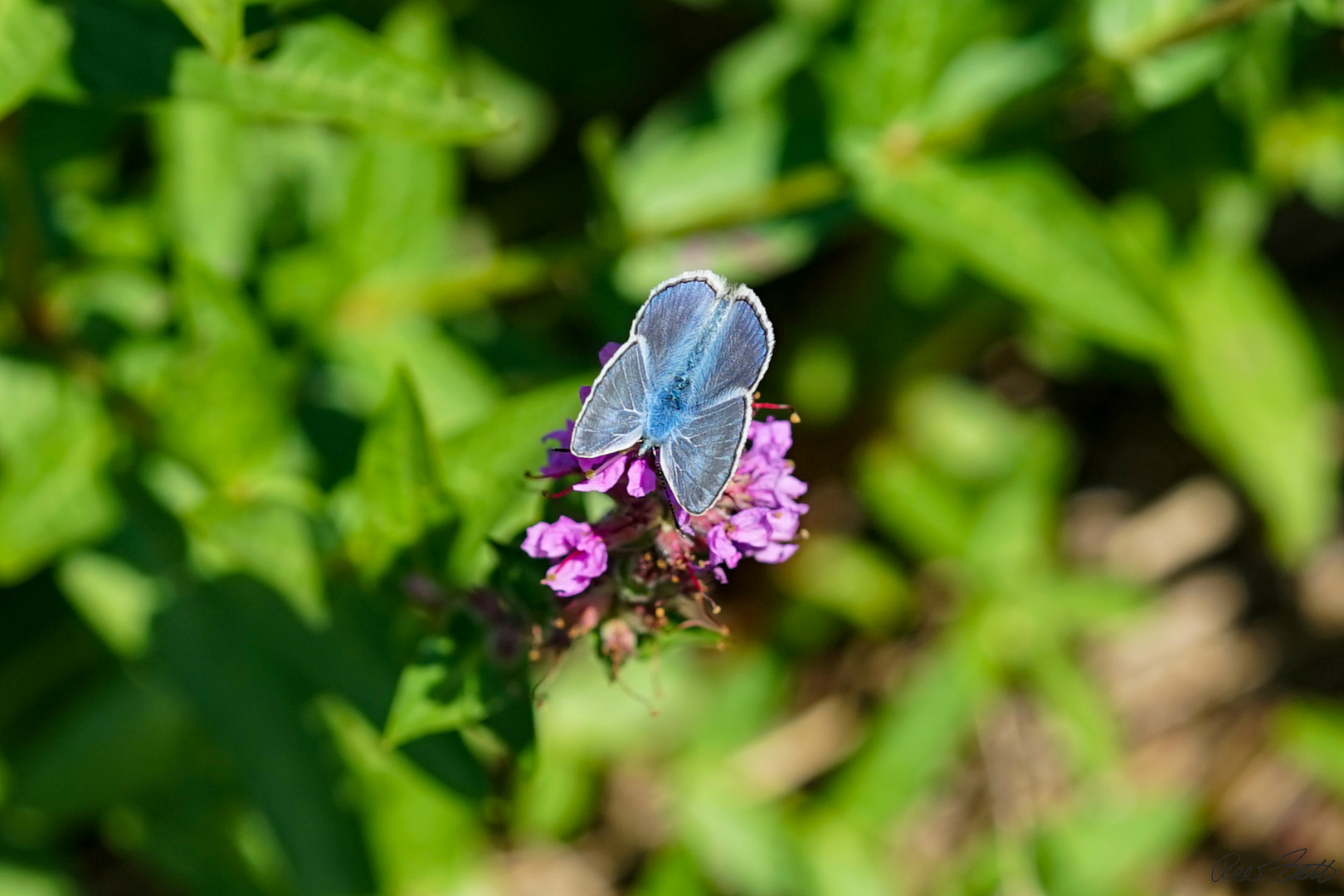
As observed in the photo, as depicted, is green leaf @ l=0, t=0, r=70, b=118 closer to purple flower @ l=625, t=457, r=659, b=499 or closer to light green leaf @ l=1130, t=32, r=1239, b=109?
purple flower @ l=625, t=457, r=659, b=499

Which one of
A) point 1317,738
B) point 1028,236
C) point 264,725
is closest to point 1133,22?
point 1028,236

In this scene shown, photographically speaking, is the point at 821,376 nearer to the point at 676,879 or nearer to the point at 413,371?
the point at 413,371

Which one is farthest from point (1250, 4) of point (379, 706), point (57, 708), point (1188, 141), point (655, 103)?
point (57, 708)

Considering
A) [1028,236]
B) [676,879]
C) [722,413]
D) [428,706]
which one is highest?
[722,413]

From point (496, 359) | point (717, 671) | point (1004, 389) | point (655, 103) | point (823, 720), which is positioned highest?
point (655, 103)

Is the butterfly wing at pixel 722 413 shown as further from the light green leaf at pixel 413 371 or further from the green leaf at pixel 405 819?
the green leaf at pixel 405 819

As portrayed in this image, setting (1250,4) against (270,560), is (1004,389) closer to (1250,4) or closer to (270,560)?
(1250,4)
